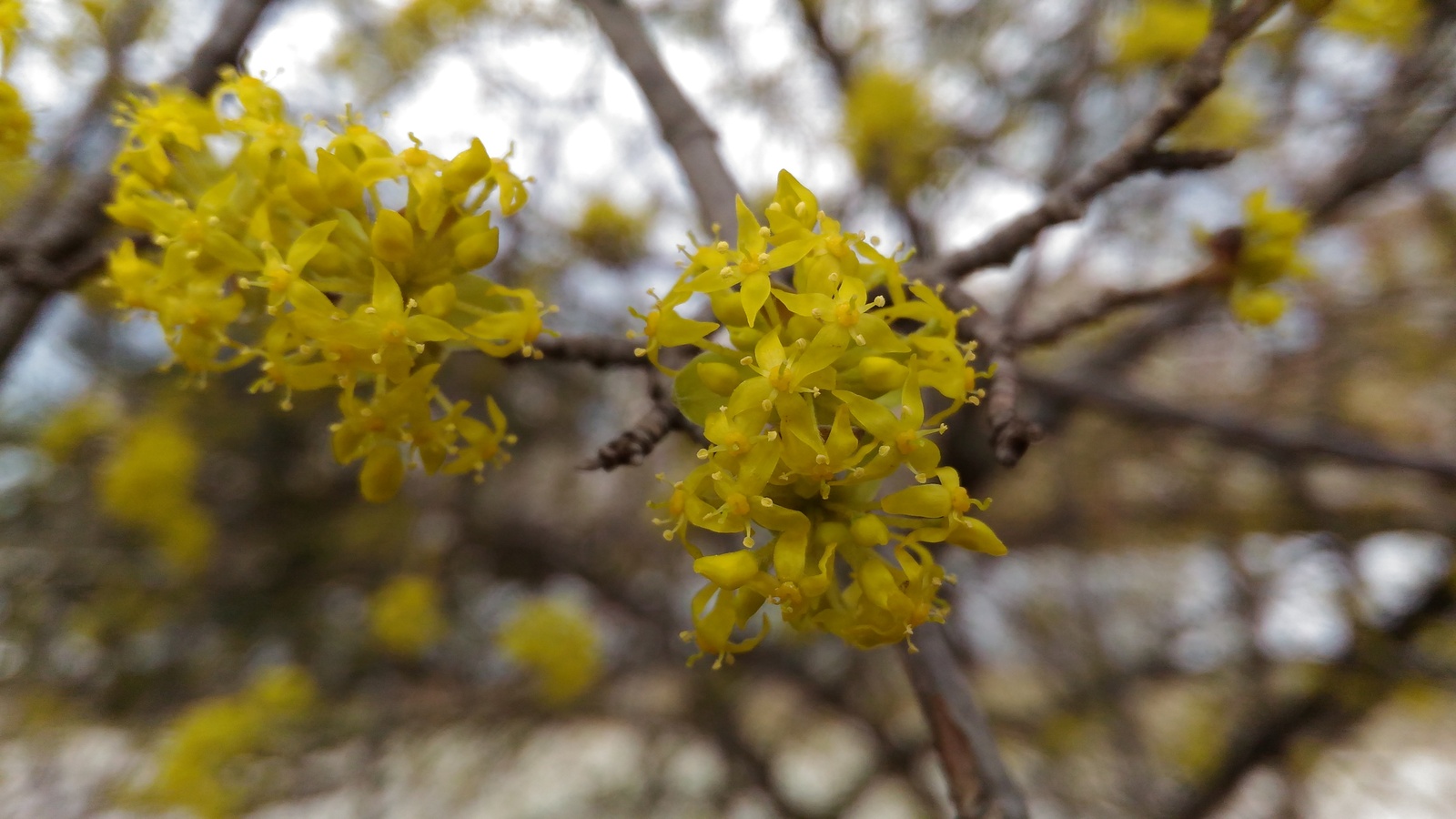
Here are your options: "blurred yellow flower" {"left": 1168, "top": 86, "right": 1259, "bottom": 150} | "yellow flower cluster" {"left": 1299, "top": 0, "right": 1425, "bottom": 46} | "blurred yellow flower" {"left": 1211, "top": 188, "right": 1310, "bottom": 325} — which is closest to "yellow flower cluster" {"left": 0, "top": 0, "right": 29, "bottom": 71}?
"blurred yellow flower" {"left": 1211, "top": 188, "right": 1310, "bottom": 325}

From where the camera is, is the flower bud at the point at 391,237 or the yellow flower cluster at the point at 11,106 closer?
the flower bud at the point at 391,237

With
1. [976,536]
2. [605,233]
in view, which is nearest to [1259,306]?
[976,536]

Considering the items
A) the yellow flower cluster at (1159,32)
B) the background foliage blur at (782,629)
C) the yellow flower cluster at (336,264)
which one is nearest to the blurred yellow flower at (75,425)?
the background foliage blur at (782,629)

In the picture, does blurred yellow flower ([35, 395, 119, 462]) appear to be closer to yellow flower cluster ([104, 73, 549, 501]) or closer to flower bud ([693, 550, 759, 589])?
yellow flower cluster ([104, 73, 549, 501])

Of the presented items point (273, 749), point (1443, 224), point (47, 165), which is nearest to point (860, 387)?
point (47, 165)

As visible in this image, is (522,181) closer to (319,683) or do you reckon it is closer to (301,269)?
(301,269)

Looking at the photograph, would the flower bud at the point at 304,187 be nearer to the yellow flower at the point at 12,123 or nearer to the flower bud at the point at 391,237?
the flower bud at the point at 391,237
